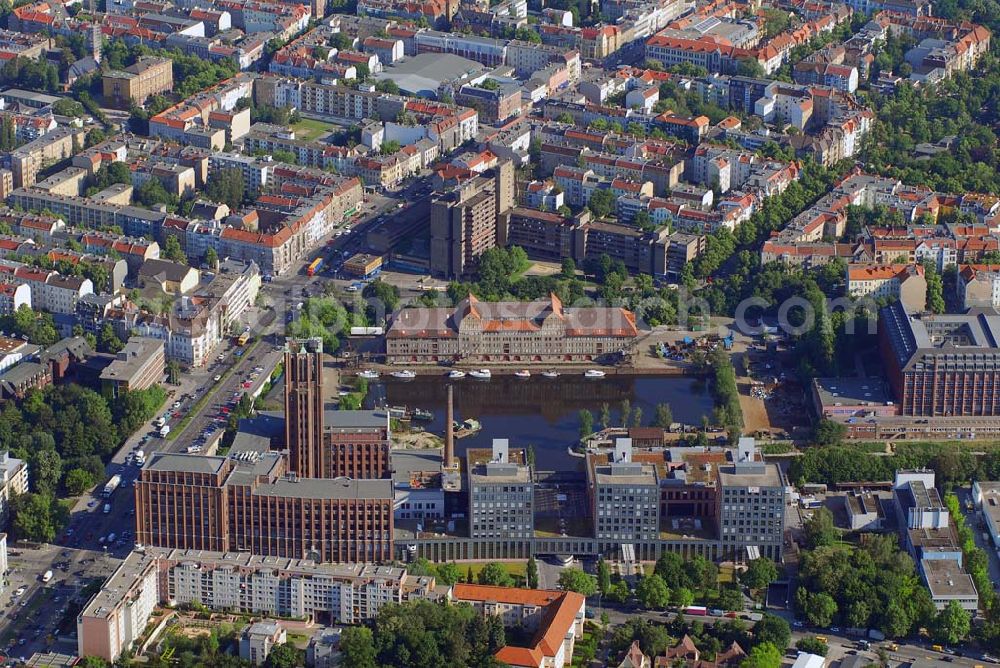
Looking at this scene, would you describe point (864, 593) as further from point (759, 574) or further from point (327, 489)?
point (327, 489)

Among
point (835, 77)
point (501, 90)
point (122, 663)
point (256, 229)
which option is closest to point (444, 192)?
point (256, 229)

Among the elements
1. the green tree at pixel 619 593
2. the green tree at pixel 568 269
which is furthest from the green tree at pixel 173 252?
the green tree at pixel 619 593

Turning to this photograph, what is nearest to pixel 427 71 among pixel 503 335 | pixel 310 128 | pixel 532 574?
pixel 310 128

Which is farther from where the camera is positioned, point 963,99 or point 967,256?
point 963,99

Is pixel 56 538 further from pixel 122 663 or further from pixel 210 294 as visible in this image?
pixel 210 294

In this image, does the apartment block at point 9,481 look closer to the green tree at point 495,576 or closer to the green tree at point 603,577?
the green tree at point 495,576

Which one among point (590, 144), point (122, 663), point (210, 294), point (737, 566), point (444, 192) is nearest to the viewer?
point (122, 663)
